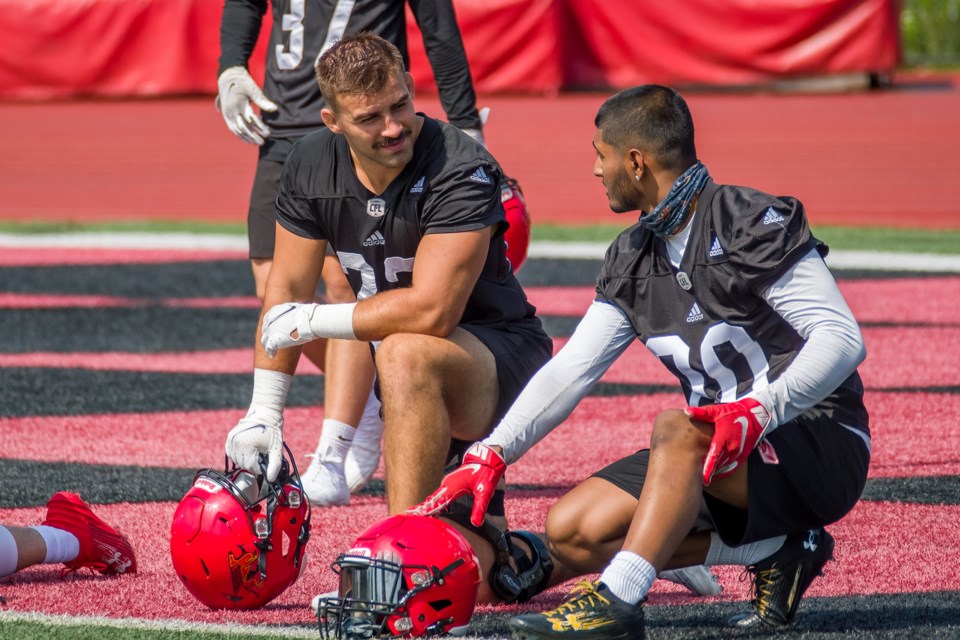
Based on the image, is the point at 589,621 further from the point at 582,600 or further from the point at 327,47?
the point at 327,47

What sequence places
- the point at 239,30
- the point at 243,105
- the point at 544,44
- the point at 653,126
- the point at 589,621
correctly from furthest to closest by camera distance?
the point at 544,44
the point at 239,30
the point at 243,105
the point at 653,126
the point at 589,621

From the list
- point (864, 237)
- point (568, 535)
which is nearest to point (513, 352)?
point (568, 535)

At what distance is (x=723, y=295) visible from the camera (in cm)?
323

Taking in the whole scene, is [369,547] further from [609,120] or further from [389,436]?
[609,120]

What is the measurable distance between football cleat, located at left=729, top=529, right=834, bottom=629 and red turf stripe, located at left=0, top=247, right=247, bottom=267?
696 centimetres

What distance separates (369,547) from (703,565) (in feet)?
2.51

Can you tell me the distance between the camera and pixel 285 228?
12.9 ft

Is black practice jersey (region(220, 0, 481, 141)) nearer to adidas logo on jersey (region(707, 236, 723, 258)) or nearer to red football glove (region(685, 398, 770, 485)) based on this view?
adidas logo on jersey (region(707, 236, 723, 258))

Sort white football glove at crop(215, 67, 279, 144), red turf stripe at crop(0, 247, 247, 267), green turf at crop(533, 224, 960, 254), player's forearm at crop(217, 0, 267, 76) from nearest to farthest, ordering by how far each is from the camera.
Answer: white football glove at crop(215, 67, 279, 144)
player's forearm at crop(217, 0, 267, 76)
red turf stripe at crop(0, 247, 247, 267)
green turf at crop(533, 224, 960, 254)

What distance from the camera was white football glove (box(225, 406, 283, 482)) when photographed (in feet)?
11.3

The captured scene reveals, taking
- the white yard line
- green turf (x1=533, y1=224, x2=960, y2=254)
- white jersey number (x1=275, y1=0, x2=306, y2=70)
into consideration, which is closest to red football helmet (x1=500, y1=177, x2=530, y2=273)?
white jersey number (x1=275, y1=0, x2=306, y2=70)

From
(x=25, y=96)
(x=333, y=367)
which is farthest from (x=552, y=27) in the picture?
(x=333, y=367)

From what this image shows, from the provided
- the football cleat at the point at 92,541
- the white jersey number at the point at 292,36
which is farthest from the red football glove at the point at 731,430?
the white jersey number at the point at 292,36

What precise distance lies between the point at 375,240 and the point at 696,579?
118 centimetres
